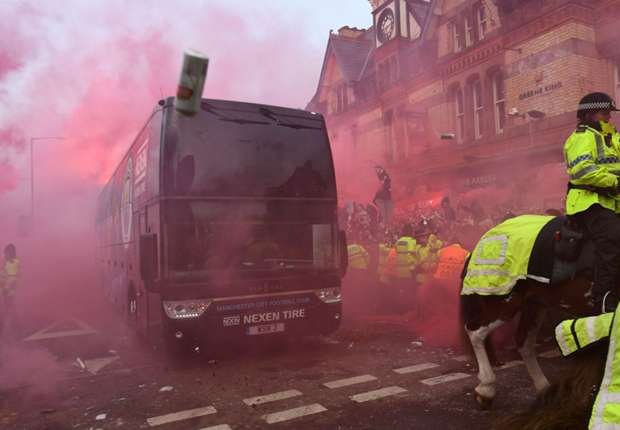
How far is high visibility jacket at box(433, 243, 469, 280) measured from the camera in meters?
7.57

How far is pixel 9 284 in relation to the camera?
10977mm

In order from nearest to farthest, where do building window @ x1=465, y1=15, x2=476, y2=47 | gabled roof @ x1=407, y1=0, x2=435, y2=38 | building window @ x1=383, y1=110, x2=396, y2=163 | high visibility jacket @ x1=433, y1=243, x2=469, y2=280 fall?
high visibility jacket @ x1=433, y1=243, x2=469, y2=280 < building window @ x1=465, y1=15, x2=476, y2=47 < gabled roof @ x1=407, y1=0, x2=435, y2=38 < building window @ x1=383, y1=110, x2=396, y2=163

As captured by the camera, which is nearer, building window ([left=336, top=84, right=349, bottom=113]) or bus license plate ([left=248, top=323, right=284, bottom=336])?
bus license plate ([left=248, top=323, right=284, bottom=336])

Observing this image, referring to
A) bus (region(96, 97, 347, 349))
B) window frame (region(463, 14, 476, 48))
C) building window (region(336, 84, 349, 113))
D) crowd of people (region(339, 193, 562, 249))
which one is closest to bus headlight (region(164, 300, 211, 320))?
bus (region(96, 97, 347, 349))

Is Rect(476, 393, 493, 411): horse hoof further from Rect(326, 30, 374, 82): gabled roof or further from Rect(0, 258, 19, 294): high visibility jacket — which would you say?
Rect(326, 30, 374, 82): gabled roof

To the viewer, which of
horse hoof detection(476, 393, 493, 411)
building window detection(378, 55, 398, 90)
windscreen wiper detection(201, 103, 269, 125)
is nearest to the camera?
horse hoof detection(476, 393, 493, 411)

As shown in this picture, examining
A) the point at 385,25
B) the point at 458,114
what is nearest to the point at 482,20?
the point at 458,114

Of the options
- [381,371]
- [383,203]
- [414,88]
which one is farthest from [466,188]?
[381,371]

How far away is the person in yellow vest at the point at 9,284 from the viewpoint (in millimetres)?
10922

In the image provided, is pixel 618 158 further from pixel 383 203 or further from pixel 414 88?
pixel 414 88

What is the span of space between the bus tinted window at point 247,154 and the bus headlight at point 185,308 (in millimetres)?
1327

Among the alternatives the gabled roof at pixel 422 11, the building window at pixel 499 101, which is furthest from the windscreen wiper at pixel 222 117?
the gabled roof at pixel 422 11

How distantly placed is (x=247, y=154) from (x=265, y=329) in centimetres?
231

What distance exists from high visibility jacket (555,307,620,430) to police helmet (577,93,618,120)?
1980 millimetres
